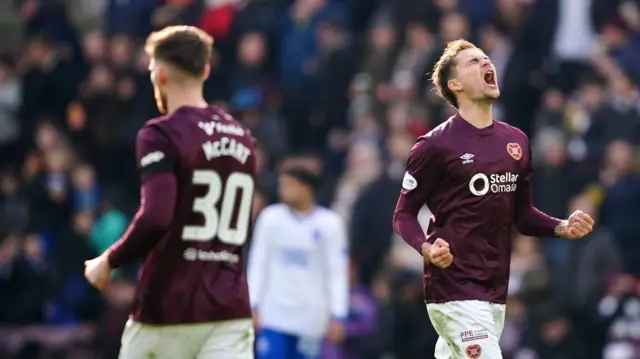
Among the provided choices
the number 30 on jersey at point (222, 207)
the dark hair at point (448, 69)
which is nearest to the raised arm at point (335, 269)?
the dark hair at point (448, 69)

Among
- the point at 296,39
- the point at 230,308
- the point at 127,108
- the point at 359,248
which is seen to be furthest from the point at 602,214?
the point at 230,308

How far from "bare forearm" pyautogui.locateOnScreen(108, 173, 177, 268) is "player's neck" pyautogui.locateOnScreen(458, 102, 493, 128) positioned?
1832 mm

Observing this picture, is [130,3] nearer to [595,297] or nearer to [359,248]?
[359,248]

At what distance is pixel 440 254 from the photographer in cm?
762

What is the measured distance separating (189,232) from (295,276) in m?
5.16

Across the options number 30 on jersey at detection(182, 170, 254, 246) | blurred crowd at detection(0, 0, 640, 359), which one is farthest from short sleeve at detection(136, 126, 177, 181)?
blurred crowd at detection(0, 0, 640, 359)

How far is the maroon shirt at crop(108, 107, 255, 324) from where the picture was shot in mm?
7426

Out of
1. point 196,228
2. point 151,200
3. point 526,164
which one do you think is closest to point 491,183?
point 526,164

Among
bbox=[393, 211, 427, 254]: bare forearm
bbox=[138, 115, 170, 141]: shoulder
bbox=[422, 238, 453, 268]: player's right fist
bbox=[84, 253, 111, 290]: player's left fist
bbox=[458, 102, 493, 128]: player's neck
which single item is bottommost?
bbox=[84, 253, 111, 290]: player's left fist

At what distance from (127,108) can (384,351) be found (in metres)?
5.50

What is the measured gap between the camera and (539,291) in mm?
15438

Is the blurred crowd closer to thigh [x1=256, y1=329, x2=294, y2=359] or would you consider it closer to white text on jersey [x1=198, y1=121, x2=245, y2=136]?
thigh [x1=256, y1=329, x2=294, y2=359]

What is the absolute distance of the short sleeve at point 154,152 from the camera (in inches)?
291

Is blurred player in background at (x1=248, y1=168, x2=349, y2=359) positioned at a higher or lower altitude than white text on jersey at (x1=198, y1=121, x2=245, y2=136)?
lower
